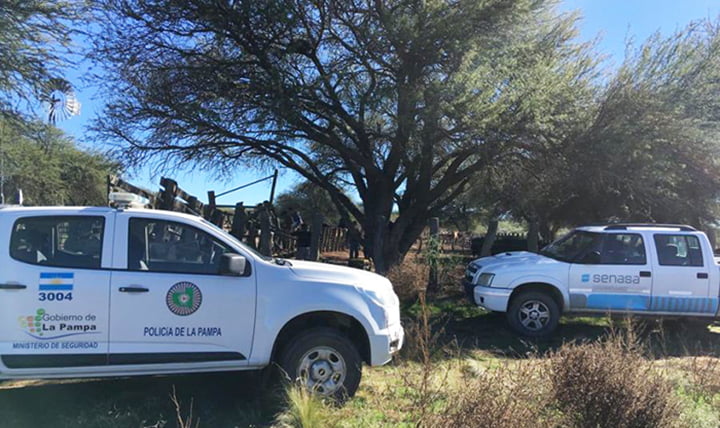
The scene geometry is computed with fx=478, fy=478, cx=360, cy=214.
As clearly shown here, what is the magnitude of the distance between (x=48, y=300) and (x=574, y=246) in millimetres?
8269

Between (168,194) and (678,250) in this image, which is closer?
(678,250)

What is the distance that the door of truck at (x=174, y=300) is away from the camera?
4.46 metres

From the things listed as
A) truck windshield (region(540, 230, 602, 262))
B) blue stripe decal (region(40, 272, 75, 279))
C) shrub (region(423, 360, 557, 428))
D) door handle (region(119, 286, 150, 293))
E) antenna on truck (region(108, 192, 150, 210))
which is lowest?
shrub (region(423, 360, 557, 428))

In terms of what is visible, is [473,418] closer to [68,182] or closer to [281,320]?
[281,320]

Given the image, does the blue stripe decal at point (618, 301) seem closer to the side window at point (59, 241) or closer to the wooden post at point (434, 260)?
the wooden post at point (434, 260)

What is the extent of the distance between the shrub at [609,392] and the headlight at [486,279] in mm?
4045

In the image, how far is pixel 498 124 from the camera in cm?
1065

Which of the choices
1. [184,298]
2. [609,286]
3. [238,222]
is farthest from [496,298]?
[238,222]

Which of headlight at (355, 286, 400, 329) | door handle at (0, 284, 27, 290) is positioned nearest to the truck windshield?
headlight at (355, 286, 400, 329)

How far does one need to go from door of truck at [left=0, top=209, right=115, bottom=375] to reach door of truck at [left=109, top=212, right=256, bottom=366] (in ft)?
0.51

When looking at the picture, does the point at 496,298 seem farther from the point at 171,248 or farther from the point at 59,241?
the point at 59,241

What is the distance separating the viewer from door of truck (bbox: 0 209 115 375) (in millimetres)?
4277

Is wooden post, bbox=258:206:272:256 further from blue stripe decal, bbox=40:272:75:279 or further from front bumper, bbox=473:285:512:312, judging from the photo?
blue stripe decal, bbox=40:272:75:279

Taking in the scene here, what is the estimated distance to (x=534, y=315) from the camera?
8250 millimetres
